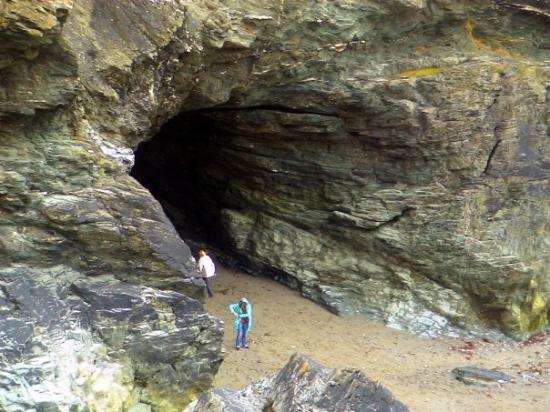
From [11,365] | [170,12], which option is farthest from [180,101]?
[11,365]

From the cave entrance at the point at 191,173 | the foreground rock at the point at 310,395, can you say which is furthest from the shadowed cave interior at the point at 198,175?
the foreground rock at the point at 310,395

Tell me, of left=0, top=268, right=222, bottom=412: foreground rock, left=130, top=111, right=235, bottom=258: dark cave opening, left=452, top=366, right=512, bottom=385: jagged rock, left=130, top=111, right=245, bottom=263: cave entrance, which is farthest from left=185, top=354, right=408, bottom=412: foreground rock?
left=130, top=111, right=235, bottom=258: dark cave opening

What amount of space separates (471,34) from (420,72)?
1.45 meters

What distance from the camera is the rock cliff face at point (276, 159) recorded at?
30.5ft

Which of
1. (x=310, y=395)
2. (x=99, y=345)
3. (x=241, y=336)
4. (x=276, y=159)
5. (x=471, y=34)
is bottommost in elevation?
(x=241, y=336)

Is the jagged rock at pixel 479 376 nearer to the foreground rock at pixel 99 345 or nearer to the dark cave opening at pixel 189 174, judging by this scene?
the foreground rock at pixel 99 345

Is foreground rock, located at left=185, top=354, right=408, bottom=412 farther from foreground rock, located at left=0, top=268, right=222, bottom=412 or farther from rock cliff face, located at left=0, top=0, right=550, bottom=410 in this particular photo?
rock cliff face, located at left=0, top=0, right=550, bottom=410

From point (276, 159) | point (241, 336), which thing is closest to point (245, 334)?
point (241, 336)

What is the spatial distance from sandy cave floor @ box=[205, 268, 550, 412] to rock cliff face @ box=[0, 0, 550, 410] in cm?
56

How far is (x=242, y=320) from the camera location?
12586 millimetres

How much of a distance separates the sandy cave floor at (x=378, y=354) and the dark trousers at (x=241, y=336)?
15 cm

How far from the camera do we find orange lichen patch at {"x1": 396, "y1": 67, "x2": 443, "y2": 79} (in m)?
13.5

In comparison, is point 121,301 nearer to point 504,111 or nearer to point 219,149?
point 219,149

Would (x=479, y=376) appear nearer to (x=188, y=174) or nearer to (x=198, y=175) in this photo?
(x=198, y=175)
